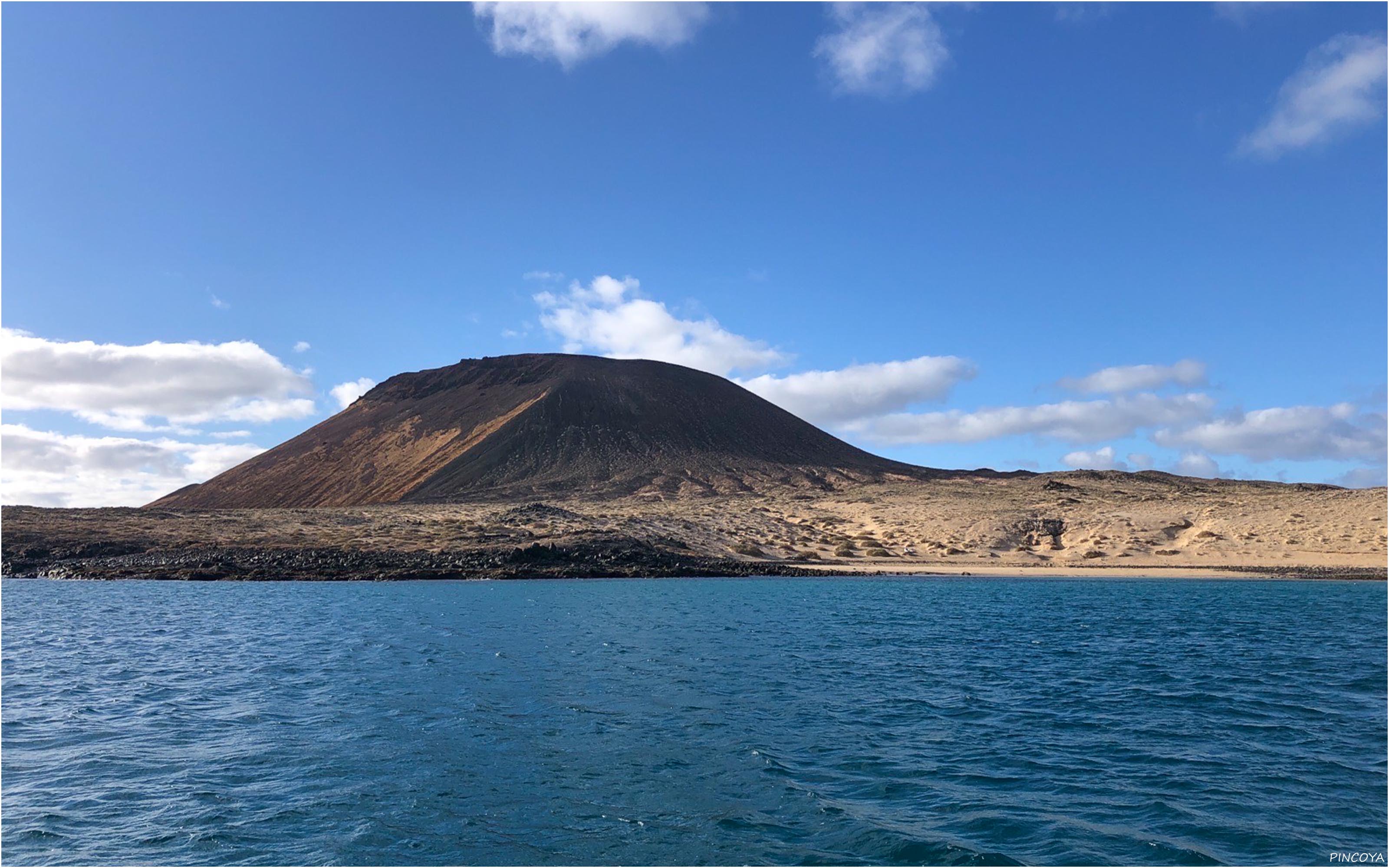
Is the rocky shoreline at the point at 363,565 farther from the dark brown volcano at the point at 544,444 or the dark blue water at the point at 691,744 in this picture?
the dark brown volcano at the point at 544,444

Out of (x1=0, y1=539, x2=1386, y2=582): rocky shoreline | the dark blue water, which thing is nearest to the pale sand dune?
(x1=0, y1=539, x2=1386, y2=582): rocky shoreline

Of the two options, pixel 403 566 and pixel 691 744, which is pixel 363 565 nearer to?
pixel 403 566

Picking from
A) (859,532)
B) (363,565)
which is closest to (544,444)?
(859,532)

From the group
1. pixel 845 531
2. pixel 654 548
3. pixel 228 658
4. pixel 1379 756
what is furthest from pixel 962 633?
pixel 845 531

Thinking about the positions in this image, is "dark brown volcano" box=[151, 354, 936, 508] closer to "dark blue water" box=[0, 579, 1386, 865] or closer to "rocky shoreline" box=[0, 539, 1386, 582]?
"rocky shoreline" box=[0, 539, 1386, 582]

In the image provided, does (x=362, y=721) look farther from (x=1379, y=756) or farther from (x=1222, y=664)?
(x=1222, y=664)
